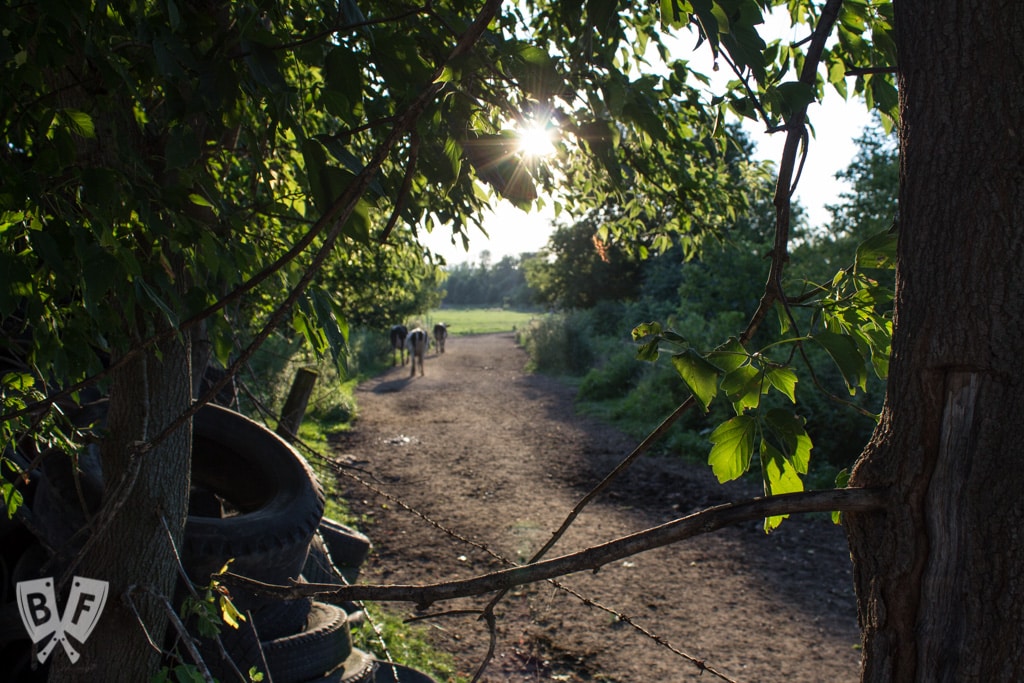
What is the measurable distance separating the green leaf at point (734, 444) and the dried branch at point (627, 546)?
161 mm

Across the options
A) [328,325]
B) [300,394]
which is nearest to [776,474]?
[328,325]

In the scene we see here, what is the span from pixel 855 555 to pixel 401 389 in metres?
20.4

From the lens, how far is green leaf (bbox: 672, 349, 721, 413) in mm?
1135

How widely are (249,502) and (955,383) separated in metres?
4.86

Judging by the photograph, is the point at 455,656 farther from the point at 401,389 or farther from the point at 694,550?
the point at 401,389

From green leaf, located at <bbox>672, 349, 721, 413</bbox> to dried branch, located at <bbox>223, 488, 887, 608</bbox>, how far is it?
0.17 meters

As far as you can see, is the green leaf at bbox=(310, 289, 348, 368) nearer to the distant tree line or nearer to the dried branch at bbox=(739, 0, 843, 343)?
the dried branch at bbox=(739, 0, 843, 343)

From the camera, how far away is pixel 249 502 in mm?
5113

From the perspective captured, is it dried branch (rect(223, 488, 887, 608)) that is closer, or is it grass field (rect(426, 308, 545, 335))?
dried branch (rect(223, 488, 887, 608))

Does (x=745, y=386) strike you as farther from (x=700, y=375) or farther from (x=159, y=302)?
(x=159, y=302)

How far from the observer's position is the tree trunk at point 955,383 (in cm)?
97

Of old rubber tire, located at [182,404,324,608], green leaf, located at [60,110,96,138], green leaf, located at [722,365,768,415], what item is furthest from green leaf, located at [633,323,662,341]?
old rubber tire, located at [182,404,324,608]

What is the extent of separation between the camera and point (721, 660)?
203 inches

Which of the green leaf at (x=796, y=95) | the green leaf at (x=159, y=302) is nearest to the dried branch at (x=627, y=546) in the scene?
the green leaf at (x=159, y=302)
